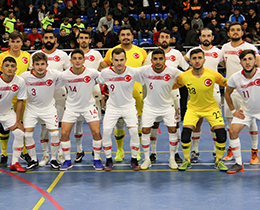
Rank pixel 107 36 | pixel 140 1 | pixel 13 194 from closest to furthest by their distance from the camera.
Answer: pixel 13 194 < pixel 107 36 < pixel 140 1

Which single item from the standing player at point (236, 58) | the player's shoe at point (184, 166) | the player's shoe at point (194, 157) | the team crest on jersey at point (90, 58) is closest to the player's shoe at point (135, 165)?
the player's shoe at point (184, 166)

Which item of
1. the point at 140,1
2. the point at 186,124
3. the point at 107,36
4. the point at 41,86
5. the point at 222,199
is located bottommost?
the point at 222,199

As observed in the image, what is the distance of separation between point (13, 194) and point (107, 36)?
11135mm

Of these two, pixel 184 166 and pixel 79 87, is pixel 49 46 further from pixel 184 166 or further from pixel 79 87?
pixel 184 166

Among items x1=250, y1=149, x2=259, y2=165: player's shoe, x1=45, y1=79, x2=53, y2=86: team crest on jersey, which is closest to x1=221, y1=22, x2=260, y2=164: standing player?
x1=250, y1=149, x2=259, y2=165: player's shoe

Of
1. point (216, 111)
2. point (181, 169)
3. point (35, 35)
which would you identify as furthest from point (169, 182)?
point (35, 35)

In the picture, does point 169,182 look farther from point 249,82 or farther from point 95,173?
point 249,82

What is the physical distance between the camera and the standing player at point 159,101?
24.9 ft

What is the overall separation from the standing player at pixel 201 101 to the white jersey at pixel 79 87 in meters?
1.88

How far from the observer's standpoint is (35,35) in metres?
17.2

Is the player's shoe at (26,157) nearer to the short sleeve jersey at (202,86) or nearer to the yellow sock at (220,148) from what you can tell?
the short sleeve jersey at (202,86)

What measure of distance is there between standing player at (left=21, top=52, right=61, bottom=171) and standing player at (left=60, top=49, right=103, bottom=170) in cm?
20

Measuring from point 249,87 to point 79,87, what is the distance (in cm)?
351

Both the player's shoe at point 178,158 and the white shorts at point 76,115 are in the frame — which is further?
the player's shoe at point 178,158
